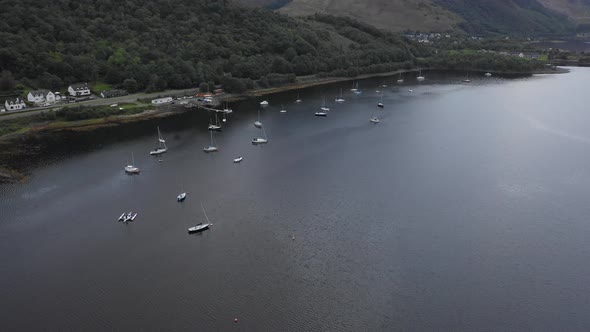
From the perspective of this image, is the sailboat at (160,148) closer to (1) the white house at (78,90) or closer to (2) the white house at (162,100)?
(2) the white house at (162,100)

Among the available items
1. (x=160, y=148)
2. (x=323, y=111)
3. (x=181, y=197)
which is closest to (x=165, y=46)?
(x=323, y=111)

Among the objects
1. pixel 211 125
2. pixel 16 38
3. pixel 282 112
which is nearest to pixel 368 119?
pixel 282 112

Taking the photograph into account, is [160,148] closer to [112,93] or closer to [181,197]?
[181,197]

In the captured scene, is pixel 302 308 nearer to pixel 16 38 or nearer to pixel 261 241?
pixel 261 241

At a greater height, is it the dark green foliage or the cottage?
the dark green foliage

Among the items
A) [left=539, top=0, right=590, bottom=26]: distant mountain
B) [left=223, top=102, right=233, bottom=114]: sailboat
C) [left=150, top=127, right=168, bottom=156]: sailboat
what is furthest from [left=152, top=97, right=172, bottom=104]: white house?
[left=539, top=0, right=590, bottom=26]: distant mountain

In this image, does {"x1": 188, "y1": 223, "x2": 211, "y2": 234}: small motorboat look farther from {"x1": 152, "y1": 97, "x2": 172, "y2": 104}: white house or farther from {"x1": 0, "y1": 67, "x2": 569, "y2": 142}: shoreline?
{"x1": 152, "y1": 97, "x2": 172, "y2": 104}: white house

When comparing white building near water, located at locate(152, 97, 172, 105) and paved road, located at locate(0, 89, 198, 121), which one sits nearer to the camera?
paved road, located at locate(0, 89, 198, 121)
